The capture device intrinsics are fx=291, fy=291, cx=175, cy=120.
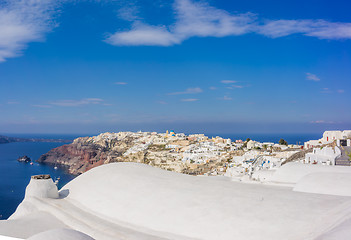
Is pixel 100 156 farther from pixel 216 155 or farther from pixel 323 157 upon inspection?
pixel 323 157

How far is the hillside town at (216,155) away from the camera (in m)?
15.0

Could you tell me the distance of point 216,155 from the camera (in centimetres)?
4091

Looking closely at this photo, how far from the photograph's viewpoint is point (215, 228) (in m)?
6.20

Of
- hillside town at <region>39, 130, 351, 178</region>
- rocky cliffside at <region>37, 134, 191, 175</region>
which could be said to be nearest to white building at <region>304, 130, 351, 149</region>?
hillside town at <region>39, 130, 351, 178</region>

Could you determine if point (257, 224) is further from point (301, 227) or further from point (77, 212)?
point (77, 212)

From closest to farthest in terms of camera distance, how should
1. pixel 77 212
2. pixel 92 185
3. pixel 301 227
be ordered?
pixel 301 227, pixel 77 212, pixel 92 185

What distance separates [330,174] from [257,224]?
11.0ft

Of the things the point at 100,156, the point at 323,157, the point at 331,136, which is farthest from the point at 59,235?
the point at 100,156

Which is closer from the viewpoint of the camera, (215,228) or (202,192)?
(215,228)

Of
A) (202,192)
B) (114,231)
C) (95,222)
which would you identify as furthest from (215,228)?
(95,222)

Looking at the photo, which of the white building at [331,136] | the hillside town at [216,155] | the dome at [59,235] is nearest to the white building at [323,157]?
the hillside town at [216,155]

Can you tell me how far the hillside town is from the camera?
49.1 feet

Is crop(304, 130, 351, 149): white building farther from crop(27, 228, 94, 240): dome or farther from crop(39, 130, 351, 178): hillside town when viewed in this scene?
crop(27, 228, 94, 240): dome

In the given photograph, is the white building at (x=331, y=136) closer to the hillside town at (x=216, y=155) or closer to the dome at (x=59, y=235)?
the hillside town at (x=216, y=155)
